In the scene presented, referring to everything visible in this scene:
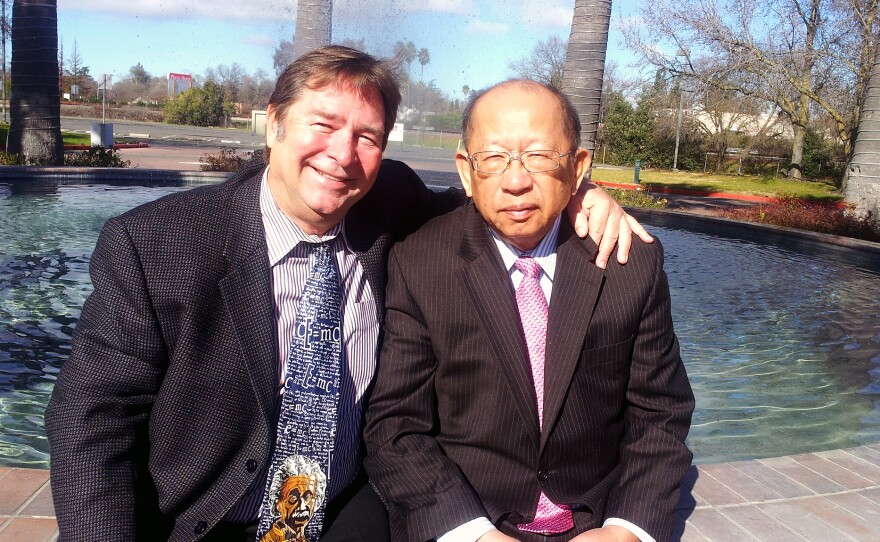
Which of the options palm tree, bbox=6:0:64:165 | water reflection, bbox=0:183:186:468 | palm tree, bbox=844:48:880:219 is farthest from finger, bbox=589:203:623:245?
palm tree, bbox=6:0:64:165

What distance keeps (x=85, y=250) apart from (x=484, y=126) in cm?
696

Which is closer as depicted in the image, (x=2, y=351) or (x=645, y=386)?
(x=645, y=386)

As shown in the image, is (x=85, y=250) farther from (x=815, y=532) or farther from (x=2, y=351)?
(x=815, y=532)

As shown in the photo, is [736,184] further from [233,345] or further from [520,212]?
[233,345]

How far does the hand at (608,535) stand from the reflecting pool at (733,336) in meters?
2.14

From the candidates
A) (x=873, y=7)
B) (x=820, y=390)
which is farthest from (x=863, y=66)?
(x=820, y=390)

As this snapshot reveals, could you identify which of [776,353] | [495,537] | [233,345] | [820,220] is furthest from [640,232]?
[820,220]

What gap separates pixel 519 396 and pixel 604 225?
0.60 meters

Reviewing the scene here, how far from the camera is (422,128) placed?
2836 cm

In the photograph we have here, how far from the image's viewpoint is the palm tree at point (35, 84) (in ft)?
48.4

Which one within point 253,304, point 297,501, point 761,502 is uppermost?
point 253,304

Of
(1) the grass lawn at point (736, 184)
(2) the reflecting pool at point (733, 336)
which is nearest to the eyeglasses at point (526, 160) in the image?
(2) the reflecting pool at point (733, 336)

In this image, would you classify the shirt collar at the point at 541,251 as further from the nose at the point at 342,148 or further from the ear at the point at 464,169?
the nose at the point at 342,148

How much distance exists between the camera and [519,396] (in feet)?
7.06
